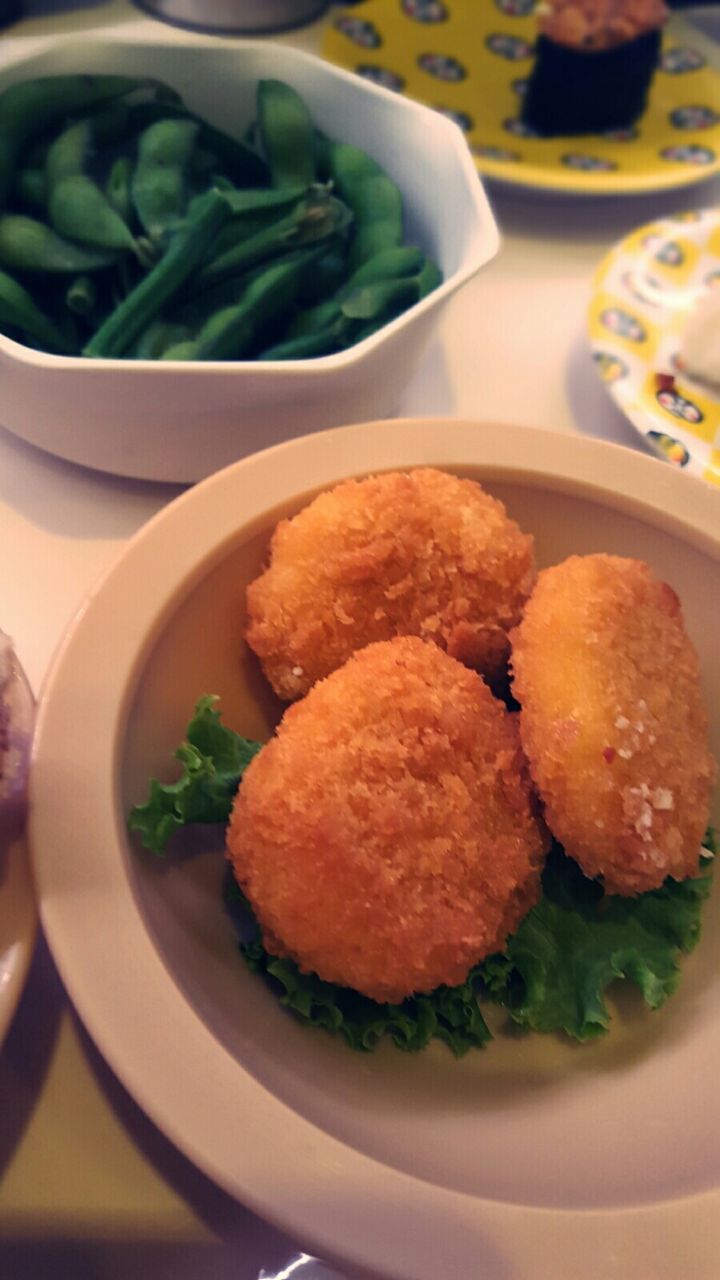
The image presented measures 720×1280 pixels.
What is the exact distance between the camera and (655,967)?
27.3 inches

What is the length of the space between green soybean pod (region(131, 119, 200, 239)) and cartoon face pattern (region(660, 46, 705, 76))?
1014 millimetres

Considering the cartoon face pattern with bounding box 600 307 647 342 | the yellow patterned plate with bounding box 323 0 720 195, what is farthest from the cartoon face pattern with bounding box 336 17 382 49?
the cartoon face pattern with bounding box 600 307 647 342

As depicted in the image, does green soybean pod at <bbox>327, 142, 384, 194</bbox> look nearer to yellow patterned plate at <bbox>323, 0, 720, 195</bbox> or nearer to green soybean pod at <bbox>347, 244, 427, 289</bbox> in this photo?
green soybean pod at <bbox>347, 244, 427, 289</bbox>

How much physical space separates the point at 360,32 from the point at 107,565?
1.33m

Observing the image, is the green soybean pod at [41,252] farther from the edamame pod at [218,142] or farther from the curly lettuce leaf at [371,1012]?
the curly lettuce leaf at [371,1012]

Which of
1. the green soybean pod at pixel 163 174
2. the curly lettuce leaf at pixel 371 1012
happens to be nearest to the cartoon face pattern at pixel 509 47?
the green soybean pod at pixel 163 174

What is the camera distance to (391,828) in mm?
643

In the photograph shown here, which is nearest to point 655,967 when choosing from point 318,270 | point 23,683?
point 23,683

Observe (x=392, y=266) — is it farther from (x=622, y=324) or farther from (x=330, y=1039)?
(x=330, y=1039)

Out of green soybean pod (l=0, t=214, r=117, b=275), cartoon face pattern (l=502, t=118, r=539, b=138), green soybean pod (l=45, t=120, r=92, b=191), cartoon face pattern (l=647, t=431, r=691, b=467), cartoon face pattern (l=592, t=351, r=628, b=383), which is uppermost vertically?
cartoon face pattern (l=502, t=118, r=539, b=138)

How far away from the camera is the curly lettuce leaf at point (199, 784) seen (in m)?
0.63

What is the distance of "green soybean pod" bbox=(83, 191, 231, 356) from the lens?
90 centimetres

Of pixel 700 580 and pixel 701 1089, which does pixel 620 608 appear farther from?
pixel 701 1089

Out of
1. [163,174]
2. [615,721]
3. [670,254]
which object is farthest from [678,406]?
[163,174]
